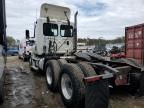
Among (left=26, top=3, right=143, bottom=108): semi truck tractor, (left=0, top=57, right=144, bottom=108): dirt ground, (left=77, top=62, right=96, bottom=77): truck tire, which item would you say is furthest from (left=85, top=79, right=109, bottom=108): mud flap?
(left=0, top=57, right=144, bottom=108): dirt ground

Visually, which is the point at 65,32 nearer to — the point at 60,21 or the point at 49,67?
the point at 60,21

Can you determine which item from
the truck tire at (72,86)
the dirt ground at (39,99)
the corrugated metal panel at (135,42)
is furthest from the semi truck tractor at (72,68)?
the corrugated metal panel at (135,42)

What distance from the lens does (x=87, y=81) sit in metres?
4.32

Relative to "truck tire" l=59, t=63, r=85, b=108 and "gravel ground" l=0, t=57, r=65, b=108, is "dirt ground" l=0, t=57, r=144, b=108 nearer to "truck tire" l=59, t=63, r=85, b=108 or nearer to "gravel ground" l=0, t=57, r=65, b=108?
"gravel ground" l=0, t=57, r=65, b=108

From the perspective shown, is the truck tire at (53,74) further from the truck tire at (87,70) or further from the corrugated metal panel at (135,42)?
the corrugated metal panel at (135,42)

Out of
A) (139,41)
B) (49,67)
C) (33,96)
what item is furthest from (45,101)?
(139,41)

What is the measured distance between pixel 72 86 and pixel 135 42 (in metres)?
6.98

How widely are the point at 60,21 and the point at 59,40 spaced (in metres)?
0.90

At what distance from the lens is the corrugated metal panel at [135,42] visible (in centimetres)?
1039

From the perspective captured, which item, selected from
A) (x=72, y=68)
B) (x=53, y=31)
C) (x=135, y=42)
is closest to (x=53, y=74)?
(x=72, y=68)

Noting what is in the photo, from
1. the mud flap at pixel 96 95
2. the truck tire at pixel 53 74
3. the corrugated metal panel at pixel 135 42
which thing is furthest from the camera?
the corrugated metal panel at pixel 135 42

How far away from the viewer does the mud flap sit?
436 cm

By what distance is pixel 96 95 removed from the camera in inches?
173

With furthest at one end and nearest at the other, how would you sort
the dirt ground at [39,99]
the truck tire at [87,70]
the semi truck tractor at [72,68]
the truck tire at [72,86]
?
the dirt ground at [39,99] < the truck tire at [87,70] < the truck tire at [72,86] < the semi truck tractor at [72,68]
